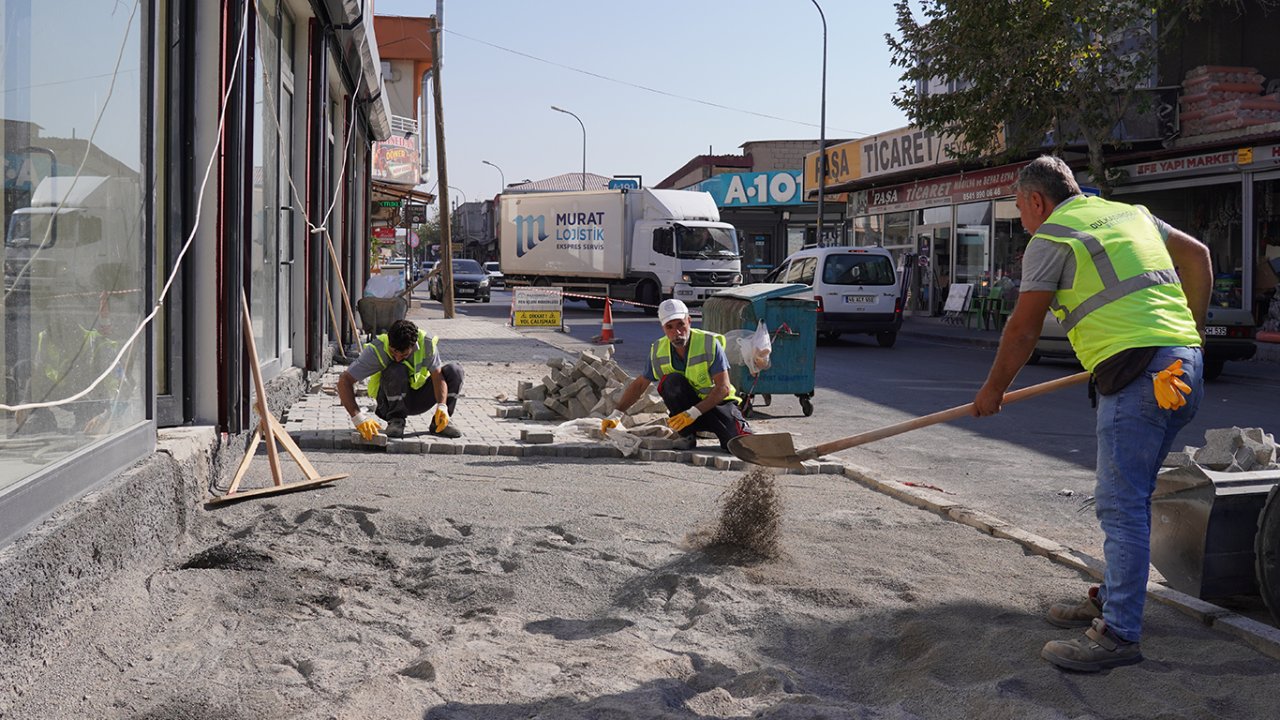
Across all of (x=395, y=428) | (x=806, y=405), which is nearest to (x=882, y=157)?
(x=806, y=405)

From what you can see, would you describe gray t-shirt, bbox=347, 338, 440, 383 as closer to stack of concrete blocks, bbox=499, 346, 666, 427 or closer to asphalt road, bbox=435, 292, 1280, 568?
stack of concrete blocks, bbox=499, 346, 666, 427

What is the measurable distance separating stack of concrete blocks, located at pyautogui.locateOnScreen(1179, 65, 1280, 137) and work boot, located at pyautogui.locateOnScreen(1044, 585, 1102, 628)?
19102 mm

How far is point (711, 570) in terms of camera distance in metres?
5.44

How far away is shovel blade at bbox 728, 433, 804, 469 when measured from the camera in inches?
239

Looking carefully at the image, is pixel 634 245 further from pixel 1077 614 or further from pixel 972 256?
pixel 1077 614

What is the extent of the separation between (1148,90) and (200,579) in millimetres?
21794

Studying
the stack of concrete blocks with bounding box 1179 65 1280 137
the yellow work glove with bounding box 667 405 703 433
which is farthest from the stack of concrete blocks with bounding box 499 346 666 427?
the stack of concrete blocks with bounding box 1179 65 1280 137

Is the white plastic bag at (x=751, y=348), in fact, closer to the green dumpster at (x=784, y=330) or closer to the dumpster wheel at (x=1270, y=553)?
the green dumpster at (x=784, y=330)

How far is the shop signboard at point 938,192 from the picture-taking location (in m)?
29.2

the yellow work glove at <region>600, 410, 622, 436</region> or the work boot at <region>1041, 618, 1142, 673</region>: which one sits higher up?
the yellow work glove at <region>600, 410, 622, 436</region>

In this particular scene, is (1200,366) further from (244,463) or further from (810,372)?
(810,372)

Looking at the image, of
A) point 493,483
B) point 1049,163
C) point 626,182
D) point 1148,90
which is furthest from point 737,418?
point 626,182

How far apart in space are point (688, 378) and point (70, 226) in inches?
206

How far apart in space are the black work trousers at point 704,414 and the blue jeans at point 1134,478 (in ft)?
15.8
